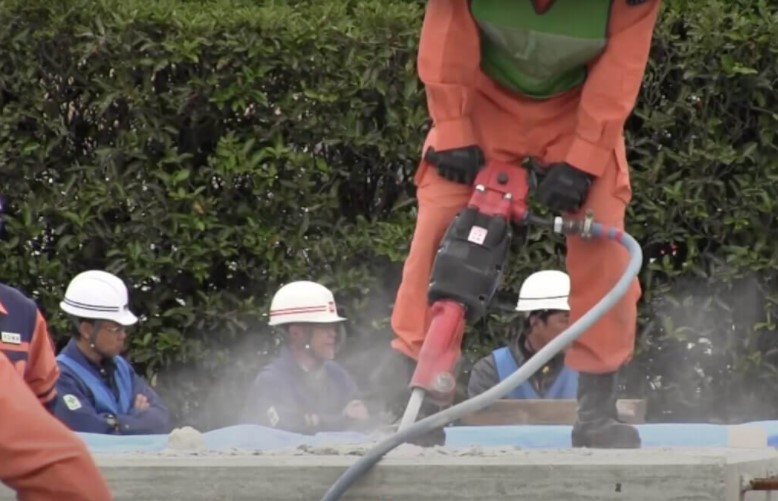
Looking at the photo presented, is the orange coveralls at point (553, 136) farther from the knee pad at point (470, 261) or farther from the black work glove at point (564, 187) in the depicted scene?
the knee pad at point (470, 261)

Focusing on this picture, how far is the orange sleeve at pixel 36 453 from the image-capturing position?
3.46 meters

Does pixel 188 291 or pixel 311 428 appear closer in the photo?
pixel 311 428

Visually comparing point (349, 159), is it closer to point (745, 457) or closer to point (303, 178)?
point (303, 178)

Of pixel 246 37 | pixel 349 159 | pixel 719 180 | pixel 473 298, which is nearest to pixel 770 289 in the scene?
pixel 719 180

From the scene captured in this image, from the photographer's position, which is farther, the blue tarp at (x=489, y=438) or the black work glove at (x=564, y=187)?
→ the blue tarp at (x=489, y=438)

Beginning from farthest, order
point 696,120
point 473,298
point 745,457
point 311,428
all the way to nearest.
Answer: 1. point 696,120
2. point 311,428
3. point 473,298
4. point 745,457

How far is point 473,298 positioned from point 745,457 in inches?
39.4

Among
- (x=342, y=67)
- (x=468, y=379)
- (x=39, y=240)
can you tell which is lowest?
(x=468, y=379)

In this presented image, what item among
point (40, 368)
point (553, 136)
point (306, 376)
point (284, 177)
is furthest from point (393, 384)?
point (40, 368)

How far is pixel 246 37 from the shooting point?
28.3 feet

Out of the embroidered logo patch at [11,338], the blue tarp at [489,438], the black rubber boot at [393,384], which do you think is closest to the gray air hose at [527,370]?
the blue tarp at [489,438]

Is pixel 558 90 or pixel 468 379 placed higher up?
pixel 558 90

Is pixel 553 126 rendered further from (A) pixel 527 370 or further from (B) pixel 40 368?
(B) pixel 40 368

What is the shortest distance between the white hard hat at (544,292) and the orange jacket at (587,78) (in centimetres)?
238
